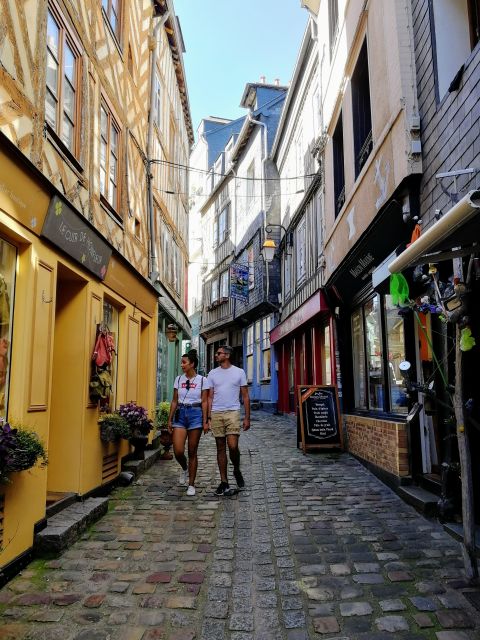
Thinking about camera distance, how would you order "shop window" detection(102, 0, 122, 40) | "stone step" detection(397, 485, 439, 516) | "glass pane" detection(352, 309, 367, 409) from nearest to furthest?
1. "stone step" detection(397, 485, 439, 516)
2. "shop window" detection(102, 0, 122, 40)
3. "glass pane" detection(352, 309, 367, 409)

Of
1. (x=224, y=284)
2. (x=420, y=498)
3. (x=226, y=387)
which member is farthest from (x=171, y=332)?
(x=224, y=284)

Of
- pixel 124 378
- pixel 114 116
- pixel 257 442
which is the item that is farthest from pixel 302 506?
pixel 114 116

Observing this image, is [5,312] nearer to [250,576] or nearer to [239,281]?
[250,576]

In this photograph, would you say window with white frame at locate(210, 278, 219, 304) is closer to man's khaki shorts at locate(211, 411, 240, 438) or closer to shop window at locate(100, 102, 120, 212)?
shop window at locate(100, 102, 120, 212)

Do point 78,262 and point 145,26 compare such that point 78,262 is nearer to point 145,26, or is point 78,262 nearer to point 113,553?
point 113,553

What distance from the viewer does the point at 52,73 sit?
5.21 m

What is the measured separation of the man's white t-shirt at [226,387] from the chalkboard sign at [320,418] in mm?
2901

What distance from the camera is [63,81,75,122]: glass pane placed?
218 inches

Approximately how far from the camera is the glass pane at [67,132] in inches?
214

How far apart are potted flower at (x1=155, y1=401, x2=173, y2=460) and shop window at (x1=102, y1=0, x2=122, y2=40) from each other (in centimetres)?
609

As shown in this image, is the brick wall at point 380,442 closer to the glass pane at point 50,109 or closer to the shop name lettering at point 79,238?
the shop name lettering at point 79,238

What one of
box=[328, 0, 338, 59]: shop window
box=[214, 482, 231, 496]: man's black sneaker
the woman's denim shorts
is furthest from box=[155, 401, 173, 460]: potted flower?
box=[328, 0, 338, 59]: shop window

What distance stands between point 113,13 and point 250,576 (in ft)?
25.3

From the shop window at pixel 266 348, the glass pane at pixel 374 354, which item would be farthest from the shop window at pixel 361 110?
the shop window at pixel 266 348
